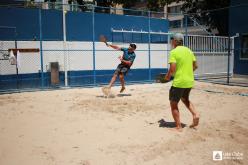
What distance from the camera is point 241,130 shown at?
6031 millimetres

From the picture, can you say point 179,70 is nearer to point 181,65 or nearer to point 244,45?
point 181,65

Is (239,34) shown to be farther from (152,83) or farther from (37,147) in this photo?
(37,147)

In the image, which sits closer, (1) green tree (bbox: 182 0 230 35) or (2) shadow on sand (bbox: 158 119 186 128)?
(2) shadow on sand (bbox: 158 119 186 128)

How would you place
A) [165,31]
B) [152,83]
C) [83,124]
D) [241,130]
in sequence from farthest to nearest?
1. [165,31]
2. [152,83]
3. [83,124]
4. [241,130]

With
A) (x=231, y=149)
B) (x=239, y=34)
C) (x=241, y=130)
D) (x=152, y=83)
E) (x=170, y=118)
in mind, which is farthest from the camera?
(x=239, y=34)

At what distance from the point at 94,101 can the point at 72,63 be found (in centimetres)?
736

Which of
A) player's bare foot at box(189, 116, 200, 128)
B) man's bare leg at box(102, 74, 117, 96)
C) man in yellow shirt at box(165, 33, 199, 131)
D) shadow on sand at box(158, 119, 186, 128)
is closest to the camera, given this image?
man in yellow shirt at box(165, 33, 199, 131)

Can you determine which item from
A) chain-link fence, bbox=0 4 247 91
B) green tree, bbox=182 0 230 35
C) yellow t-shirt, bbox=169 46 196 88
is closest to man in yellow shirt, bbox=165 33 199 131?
yellow t-shirt, bbox=169 46 196 88

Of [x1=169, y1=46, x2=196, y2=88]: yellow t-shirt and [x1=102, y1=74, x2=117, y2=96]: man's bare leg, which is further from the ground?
[x1=169, y1=46, x2=196, y2=88]: yellow t-shirt

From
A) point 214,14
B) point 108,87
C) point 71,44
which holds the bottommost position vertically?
point 108,87

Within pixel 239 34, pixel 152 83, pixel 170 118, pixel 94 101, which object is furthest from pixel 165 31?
pixel 170 118

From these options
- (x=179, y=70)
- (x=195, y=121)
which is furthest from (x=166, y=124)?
(x=179, y=70)

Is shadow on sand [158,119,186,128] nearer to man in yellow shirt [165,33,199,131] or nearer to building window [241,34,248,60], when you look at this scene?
man in yellow shirt [165,33,199,131]

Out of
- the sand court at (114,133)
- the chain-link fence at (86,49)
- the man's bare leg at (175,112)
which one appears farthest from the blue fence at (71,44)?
the man's bare leg at (175,112)
